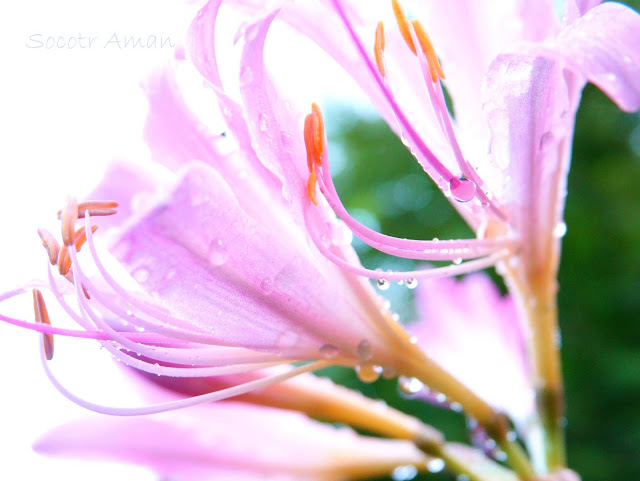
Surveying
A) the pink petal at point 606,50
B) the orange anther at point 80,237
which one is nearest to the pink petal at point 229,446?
the orange anther at point 80,237

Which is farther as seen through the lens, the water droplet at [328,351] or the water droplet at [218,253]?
the water droplet at [328,351]

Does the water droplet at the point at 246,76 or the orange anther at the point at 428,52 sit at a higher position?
the orange anther at the point at 428,52

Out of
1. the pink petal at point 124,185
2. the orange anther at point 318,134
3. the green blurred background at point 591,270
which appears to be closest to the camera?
the orange anther at point 318,134

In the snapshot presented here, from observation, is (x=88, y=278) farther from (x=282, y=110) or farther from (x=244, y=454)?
(x=244, y=454)

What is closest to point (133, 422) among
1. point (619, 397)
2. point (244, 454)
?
point (244, 454)

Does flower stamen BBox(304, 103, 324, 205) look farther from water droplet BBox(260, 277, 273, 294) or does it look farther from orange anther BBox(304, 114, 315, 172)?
water droplet BBox(260, 277, 273, 294)

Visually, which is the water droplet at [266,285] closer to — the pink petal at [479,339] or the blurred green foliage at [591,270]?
the pink petal at [479,339]

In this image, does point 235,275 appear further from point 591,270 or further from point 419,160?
point 591,270
